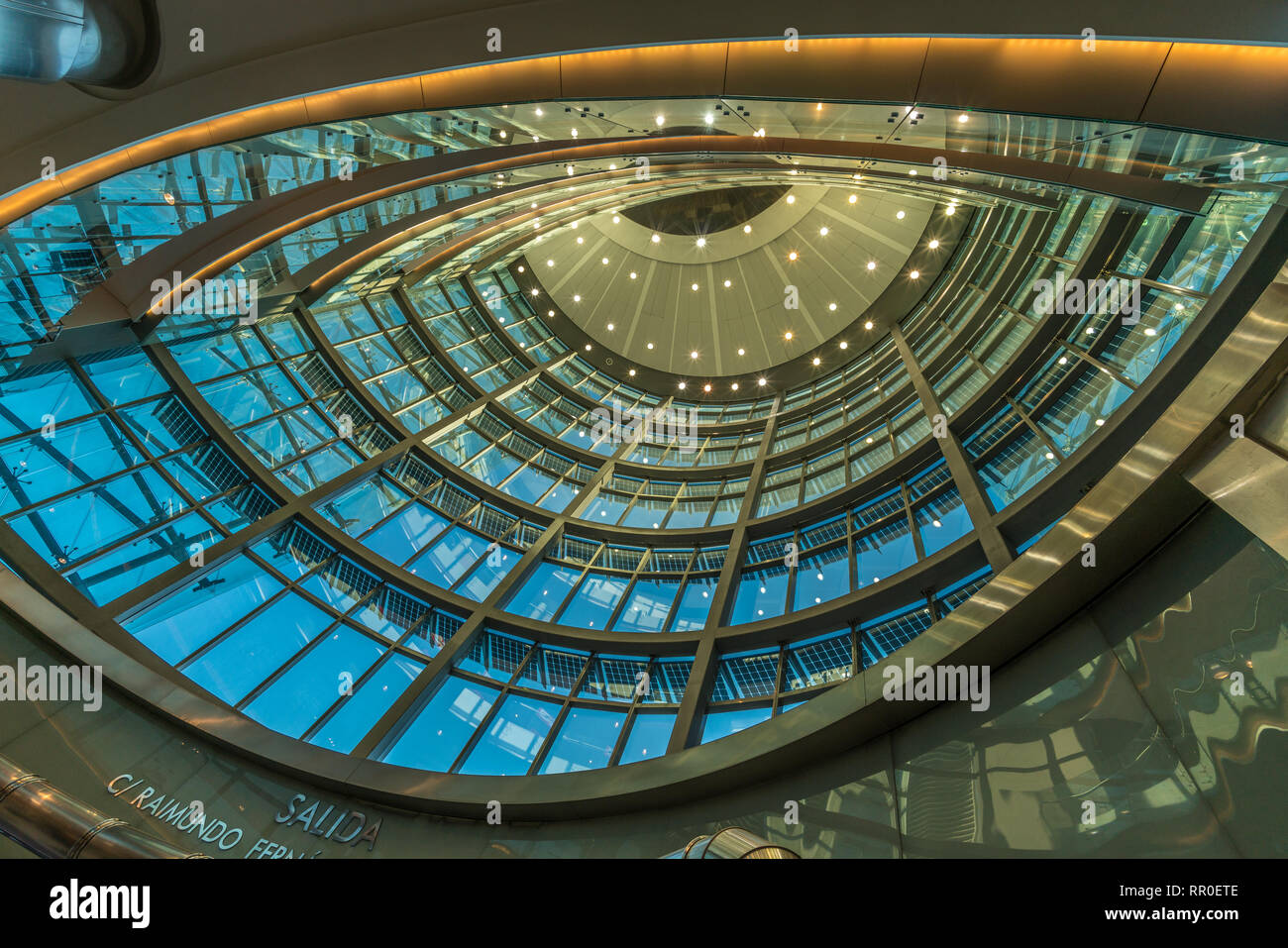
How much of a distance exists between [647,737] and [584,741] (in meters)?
1.30

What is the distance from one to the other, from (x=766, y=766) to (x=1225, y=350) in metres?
6.25

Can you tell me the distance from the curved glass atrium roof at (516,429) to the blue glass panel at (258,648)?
7cm

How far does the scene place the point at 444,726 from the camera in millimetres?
11461

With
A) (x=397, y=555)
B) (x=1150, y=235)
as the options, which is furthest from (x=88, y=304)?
(x=1150, y=235)

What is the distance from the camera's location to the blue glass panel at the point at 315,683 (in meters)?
10.2

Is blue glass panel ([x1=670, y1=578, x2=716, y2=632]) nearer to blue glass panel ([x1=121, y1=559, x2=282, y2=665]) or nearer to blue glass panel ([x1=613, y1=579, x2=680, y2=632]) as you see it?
blue glass panel ([x1=613, y1=579, x2=680, y2=632])

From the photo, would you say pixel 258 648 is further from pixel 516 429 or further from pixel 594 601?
pixel 516 429

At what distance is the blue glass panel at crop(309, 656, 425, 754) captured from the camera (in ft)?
34.1

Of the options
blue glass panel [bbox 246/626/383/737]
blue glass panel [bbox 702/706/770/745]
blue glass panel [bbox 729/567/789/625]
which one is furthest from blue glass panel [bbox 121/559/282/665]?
blue glass panel [bbox 729/567/789/625]

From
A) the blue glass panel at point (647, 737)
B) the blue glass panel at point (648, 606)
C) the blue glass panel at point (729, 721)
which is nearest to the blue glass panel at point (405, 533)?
the blue glass panel at point (648, 606)

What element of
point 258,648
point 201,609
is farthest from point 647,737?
point 201,609

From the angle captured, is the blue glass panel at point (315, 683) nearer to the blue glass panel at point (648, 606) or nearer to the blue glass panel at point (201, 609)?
the blue glass panel at point (201, 609)

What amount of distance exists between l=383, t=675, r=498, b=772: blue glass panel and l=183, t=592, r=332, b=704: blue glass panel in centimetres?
288
